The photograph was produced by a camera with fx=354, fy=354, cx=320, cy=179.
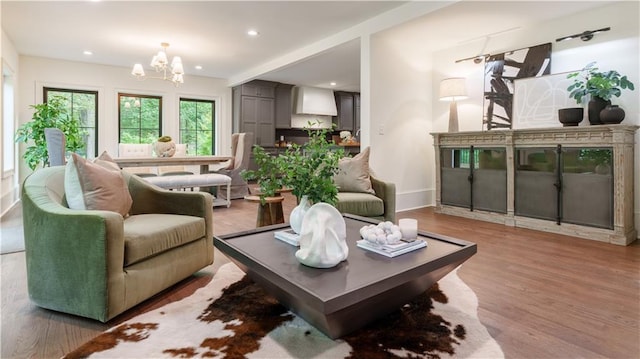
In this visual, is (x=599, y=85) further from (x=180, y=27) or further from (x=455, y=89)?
(x=180, y=27)

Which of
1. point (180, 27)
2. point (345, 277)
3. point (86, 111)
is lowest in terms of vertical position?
point (345, 277)

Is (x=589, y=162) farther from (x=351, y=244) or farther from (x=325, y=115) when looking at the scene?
(x=325, y=115)

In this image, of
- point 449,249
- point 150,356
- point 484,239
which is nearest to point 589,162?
point 484,239

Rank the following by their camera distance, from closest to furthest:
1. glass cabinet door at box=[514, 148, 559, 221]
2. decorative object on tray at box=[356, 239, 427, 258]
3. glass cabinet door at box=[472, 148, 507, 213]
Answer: decorative object on tray at box=[356, 239, 427, 258]
glass cabinet door at box=[514, 148, 559, 221]
glass cabinet door at box=[472, 148, 507, 213]

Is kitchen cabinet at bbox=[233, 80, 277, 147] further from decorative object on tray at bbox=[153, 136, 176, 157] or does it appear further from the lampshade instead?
the lampshade

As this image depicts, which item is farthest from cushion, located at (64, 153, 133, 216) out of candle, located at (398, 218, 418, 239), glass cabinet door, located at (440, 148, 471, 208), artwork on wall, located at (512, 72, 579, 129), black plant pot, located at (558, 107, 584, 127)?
artwork on wall, located at (512, 72, 579, 129)

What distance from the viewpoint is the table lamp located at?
15.4ft

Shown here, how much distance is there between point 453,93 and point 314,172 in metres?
3.53

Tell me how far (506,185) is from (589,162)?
2.73 feet

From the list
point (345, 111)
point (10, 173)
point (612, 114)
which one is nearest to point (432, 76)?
point (612, 114)

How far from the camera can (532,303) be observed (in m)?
1.98

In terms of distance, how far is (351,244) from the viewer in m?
1.91

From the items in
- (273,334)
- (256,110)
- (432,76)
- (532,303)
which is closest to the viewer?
(273,334)

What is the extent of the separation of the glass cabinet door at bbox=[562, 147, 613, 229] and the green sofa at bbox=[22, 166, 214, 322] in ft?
12.0
